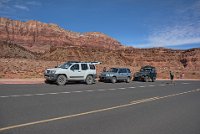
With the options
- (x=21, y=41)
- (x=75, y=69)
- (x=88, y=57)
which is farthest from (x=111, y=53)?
(x=21, y=41)

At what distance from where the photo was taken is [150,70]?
3588cm

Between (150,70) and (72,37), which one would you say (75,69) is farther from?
(72,37)

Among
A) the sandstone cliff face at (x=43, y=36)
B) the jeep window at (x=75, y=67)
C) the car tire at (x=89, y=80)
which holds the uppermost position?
the sandstone cliff face at (x=43, y=36)

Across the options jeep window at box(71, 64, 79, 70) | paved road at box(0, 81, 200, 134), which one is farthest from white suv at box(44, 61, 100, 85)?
paved road at box(0, 81, 200, 134)

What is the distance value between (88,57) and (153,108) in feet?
228

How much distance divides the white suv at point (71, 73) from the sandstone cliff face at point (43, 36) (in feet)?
419

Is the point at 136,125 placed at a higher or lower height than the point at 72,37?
lower

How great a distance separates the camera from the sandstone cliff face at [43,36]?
158750 millimetres

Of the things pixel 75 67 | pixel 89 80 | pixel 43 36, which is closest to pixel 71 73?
pixel 75 67

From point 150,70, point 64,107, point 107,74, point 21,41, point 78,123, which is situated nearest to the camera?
point 78,123

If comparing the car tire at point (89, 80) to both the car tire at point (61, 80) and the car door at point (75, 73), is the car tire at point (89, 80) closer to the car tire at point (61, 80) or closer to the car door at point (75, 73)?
the car door at point (75, 73)

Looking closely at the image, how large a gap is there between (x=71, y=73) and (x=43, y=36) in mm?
147186

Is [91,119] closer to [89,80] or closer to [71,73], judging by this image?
[71,73]

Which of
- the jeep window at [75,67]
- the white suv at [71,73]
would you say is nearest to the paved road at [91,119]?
the white suv at [71,73]
